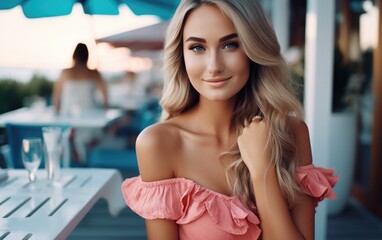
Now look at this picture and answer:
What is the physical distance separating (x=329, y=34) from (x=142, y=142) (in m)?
1.93

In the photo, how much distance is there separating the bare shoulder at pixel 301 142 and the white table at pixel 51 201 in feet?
2.84

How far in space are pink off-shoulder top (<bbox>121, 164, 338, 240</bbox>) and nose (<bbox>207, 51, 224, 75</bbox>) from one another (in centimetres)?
38

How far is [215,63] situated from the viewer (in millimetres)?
1390

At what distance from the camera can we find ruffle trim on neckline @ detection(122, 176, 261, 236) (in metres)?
1.43

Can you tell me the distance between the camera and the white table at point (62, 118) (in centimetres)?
460

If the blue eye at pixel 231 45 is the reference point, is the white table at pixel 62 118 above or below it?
below

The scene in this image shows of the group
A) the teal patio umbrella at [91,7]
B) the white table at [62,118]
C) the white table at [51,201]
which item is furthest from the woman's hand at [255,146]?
the white table at [62,118]

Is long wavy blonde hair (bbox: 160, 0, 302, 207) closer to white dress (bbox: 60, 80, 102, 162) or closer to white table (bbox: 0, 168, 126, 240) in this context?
white table (bbox: 0, 168, 126, 240)

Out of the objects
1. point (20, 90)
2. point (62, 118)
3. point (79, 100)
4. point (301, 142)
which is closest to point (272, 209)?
point (301, 142)

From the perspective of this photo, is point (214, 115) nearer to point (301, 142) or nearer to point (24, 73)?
point (301, 142)

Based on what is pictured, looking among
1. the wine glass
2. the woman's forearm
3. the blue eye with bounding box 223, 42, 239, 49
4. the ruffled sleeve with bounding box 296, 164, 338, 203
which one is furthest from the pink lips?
the wine glass

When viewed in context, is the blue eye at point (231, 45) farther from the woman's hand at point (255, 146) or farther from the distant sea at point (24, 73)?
the distant sea at point (24, 73)

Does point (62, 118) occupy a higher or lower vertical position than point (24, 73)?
lower

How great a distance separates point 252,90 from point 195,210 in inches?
19.9
